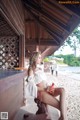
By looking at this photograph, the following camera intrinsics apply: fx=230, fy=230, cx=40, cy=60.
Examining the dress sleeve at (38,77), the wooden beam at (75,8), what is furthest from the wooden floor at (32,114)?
the wooden beam at (75,8)

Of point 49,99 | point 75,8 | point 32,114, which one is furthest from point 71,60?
point 75,8

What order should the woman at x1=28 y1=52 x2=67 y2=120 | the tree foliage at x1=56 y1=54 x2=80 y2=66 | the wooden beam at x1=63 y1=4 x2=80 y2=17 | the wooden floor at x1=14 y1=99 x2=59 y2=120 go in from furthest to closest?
1. the tree foliage at x1=56 y1=54 x2=80 y2=66
2. the wooden floor at x1=14 y1=99 x2=59 y2=120
3. the woman at x1=28 y1=52 x2=67 y2=120
4. the wooden beam at x1=63 y1=4 x2=80 y2=17

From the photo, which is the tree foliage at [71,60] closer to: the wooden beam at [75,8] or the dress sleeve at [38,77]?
the dress sleeve at [38,77]

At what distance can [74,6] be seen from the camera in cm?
296

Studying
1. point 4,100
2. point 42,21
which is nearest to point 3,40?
point 42,21

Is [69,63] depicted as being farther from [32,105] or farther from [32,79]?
[32,79]

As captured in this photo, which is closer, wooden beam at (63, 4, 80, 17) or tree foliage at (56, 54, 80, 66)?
wooden beam at (63, 4, 80, 17)

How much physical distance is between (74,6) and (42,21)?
3459mm

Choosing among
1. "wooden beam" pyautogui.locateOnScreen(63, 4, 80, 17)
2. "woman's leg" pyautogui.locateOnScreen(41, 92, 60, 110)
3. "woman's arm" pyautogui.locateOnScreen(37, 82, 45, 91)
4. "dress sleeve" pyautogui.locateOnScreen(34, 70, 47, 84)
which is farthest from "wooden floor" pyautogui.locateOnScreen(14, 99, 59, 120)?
"wooden beam" pyautogui.locateOnScreen(63, 4, 80, 17)

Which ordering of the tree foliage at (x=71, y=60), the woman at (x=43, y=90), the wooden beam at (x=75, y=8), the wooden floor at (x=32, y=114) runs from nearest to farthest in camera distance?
1. the wooden beam at (x=75, y=8)
2. the woman at (x=43, y=90)
3. the wooden floor at (x=32, y=114)
4. the tree foliage at (x=71, y=60)

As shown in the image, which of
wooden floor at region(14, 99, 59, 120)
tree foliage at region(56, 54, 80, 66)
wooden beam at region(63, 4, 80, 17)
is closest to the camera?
wooden beam at region(63, 4, 80, 17)

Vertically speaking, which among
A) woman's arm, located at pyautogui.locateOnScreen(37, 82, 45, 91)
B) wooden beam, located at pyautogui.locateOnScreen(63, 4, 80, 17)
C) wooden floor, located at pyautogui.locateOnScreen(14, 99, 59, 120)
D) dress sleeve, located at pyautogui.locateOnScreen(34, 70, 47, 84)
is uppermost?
wooden beam, located at pyautogui.locateOnScreen(63, 4, 80, 17)

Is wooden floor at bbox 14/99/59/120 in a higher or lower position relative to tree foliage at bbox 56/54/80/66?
lower

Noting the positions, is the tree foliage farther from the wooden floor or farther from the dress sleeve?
the dress sleeve
